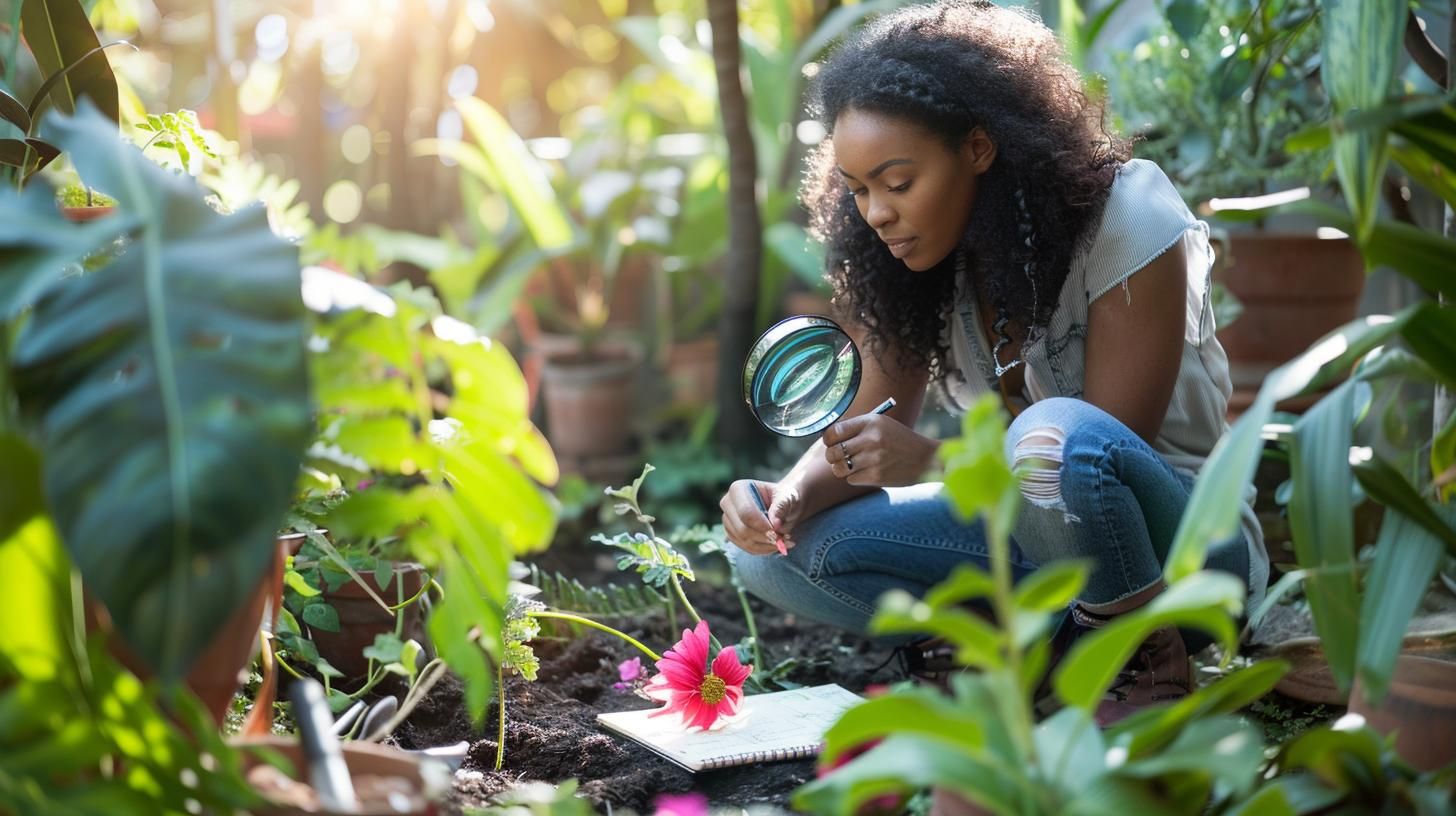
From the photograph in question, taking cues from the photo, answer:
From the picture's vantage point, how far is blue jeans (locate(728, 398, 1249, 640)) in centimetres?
159

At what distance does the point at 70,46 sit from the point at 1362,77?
143cm

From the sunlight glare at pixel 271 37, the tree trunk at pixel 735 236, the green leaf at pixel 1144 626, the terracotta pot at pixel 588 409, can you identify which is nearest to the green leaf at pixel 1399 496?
the green leaf at pixel 1144 626

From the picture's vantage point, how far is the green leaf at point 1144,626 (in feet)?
2.71

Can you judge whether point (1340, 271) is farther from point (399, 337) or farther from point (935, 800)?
point (399, 337)

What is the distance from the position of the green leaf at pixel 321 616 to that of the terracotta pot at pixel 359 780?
537mm

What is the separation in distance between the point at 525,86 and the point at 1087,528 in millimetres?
5388

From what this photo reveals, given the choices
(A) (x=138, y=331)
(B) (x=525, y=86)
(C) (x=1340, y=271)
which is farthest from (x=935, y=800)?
(B) (x=525, y=86)

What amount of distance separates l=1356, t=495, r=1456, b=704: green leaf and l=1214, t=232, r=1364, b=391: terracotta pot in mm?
1411

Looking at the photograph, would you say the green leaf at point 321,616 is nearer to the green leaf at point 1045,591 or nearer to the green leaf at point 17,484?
the green leaf at point 17,484

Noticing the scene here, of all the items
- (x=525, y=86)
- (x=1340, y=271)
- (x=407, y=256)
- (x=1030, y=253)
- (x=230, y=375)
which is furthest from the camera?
(x=525, y=86)

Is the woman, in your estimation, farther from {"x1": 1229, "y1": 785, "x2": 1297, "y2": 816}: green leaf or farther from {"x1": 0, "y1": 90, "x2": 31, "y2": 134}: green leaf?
{"x1": 0, "y1": 90, "x2": 31, "y2": 134}: green leaf

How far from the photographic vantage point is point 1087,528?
63.2 inches

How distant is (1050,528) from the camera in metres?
1.64

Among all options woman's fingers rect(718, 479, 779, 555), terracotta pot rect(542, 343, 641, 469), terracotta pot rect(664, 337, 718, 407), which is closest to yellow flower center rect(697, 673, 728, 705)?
woman's fingers rect(718, 479, 779, 555)
